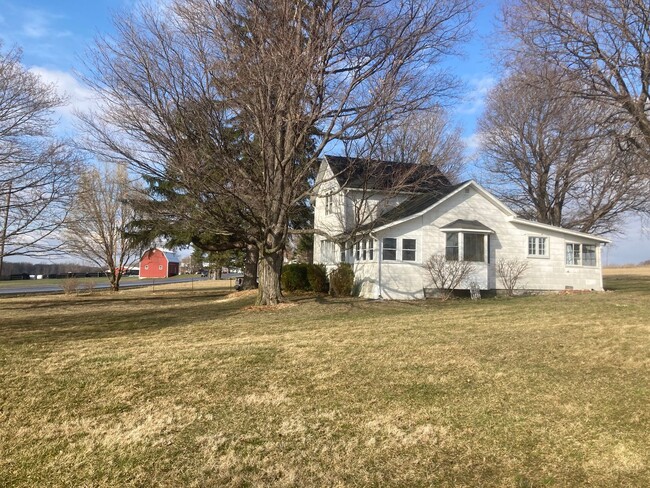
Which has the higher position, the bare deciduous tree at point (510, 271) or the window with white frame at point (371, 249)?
the window with white frame at point (371, 249)

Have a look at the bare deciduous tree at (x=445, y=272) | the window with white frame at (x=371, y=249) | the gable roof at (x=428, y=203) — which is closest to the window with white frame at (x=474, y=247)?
the bare deciduous tree at (x=445, y=272)

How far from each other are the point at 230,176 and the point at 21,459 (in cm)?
930

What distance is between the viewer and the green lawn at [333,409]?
389cm

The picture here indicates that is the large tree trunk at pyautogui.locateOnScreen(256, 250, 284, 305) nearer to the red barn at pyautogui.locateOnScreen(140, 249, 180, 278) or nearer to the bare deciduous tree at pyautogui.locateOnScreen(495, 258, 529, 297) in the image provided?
the bare deciduous tree at pyautogui.locateOnScreen(495, 258, 529, 297)

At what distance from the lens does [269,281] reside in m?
15.0

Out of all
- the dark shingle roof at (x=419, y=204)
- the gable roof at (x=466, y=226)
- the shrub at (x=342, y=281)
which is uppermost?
the dark shingle roof at (x=419, y=204)

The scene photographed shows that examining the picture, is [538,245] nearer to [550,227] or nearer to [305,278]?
[550,227]

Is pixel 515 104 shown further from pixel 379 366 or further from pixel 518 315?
pixel 379 366

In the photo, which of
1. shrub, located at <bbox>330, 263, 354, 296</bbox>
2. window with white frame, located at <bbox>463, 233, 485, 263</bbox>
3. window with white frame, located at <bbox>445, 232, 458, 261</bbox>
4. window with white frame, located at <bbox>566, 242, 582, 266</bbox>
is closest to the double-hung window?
window with white frame, located at <bbox>566, 242, 582, 266</bbox>

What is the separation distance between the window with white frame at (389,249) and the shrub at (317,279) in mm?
3969

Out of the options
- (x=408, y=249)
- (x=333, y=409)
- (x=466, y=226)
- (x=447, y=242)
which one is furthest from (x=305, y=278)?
(x=333, y=409)

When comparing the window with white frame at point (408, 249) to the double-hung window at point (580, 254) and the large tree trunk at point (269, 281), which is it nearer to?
the large tree trunk at point (269, 281)

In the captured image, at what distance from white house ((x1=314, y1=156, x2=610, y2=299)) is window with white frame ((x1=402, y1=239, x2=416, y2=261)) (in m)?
0.04

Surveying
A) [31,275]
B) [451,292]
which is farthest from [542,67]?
[31,275]
